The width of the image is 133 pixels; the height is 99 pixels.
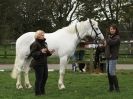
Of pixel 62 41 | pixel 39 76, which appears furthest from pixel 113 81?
pixel 39 76

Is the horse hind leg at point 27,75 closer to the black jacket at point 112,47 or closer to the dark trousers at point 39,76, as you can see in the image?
the dark trousers at point 39,76

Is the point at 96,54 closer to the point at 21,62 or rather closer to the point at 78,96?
the point at 21,62

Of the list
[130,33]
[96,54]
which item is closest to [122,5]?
[130,33]

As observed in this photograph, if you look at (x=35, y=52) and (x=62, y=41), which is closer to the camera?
(x=35, y=52)

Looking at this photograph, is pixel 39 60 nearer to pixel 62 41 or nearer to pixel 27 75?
pixel 62 41

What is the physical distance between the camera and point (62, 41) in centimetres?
1373

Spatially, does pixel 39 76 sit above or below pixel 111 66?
below

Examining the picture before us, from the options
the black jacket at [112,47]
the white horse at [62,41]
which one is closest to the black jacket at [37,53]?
the white horse at [62,41]

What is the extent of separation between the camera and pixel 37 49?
11.8 meters

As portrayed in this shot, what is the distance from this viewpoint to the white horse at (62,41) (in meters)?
13.6

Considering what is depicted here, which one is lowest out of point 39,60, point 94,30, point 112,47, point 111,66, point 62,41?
point 111,66

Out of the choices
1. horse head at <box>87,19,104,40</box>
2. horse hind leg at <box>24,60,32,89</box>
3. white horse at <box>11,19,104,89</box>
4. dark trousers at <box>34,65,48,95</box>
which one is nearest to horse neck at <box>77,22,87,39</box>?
white horse at <box>11,19,104,89</box>

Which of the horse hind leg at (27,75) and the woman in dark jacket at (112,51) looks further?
the horse hind leg at (27,75)

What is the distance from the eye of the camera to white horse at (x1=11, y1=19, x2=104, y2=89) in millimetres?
13641
